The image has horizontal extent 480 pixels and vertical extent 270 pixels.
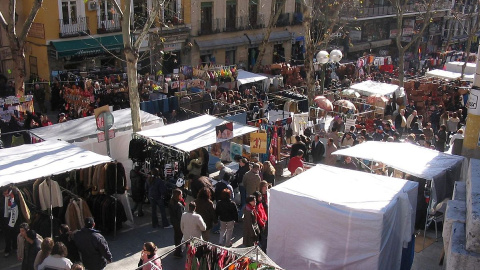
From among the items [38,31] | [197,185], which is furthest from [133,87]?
[38,31]

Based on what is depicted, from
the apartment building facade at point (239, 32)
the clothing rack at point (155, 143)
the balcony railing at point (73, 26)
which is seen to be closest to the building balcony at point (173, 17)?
the apartment building facade at point (239, 32)

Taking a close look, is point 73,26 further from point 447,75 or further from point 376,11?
point 376,11

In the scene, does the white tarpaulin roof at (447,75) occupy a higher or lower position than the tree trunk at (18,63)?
lower

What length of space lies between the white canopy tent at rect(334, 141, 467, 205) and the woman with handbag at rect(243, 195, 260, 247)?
289 centimetres

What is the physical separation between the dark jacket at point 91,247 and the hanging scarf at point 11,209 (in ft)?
6.24

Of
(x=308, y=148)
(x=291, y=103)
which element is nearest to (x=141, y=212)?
(x=308, y=148)

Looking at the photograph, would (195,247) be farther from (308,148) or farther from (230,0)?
(230,0)

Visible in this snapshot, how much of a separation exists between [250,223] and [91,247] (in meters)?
2.81

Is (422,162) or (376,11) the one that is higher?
(376,11)

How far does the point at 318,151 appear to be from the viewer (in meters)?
14.5

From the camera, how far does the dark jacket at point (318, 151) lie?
47.2 ft

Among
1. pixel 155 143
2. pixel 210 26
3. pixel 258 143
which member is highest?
pixel 210 26

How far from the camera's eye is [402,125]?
18.0m

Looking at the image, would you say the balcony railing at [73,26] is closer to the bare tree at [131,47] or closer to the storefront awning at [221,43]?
the storefront awning at [221,43]
